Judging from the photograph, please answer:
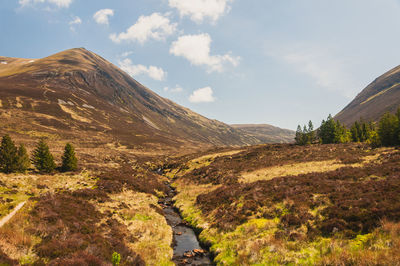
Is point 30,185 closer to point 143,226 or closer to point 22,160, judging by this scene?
point 22,160

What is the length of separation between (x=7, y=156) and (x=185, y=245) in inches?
1160

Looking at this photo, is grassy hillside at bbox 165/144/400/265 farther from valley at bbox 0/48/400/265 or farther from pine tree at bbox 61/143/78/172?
pine tree at bbox 61/143/78/172

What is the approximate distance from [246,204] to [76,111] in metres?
155

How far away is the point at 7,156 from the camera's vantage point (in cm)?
2831

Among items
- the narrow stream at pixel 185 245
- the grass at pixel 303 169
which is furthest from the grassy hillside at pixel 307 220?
the grass at pixel 303 169

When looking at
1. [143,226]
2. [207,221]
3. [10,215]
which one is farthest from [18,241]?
[207,221]

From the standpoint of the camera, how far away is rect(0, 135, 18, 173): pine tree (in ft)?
92.2

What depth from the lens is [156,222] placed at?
898 inches

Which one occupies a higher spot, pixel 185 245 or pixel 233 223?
pixel 233 223

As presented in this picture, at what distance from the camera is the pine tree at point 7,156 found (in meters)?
28.1

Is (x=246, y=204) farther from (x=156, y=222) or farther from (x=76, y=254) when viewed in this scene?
(x=76, y=254)

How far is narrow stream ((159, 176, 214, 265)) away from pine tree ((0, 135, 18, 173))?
78.3ft

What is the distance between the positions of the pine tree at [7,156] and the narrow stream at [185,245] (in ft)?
78.3

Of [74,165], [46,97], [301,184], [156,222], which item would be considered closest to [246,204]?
[301,184]
